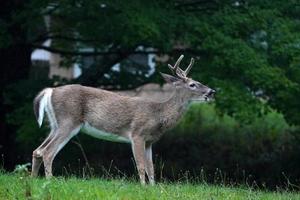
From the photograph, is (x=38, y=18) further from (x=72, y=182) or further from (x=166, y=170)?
(x=72, y=182)

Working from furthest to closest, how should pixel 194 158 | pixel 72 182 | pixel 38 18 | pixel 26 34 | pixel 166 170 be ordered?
pixel 194 158 → pixel 166 170 → pixel 26 34 → pixel 38 18 → pixel 72 182

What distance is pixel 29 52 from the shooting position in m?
17.2

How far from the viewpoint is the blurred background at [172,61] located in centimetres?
1384

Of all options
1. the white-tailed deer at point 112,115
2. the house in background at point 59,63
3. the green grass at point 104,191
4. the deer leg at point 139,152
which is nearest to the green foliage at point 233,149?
the house in background at point 59,63

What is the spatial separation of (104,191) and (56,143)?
2.53 meters

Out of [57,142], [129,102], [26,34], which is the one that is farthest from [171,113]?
[26,34]

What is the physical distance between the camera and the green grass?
29.2 feet

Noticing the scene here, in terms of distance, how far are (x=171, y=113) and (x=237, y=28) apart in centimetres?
268

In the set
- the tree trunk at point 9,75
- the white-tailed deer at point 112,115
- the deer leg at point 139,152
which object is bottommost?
the tree trunk at point 9,75

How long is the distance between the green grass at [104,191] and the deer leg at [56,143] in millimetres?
1137

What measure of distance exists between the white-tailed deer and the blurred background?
0.48 meters

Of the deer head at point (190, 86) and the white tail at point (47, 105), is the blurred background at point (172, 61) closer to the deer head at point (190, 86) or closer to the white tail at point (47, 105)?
the white tail at point (47, 105)

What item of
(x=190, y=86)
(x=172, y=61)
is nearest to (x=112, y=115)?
(x=190, y=86)

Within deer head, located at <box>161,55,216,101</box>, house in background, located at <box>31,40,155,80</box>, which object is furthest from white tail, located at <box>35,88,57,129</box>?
house in background, located at <box>31,40,155,80</box>
